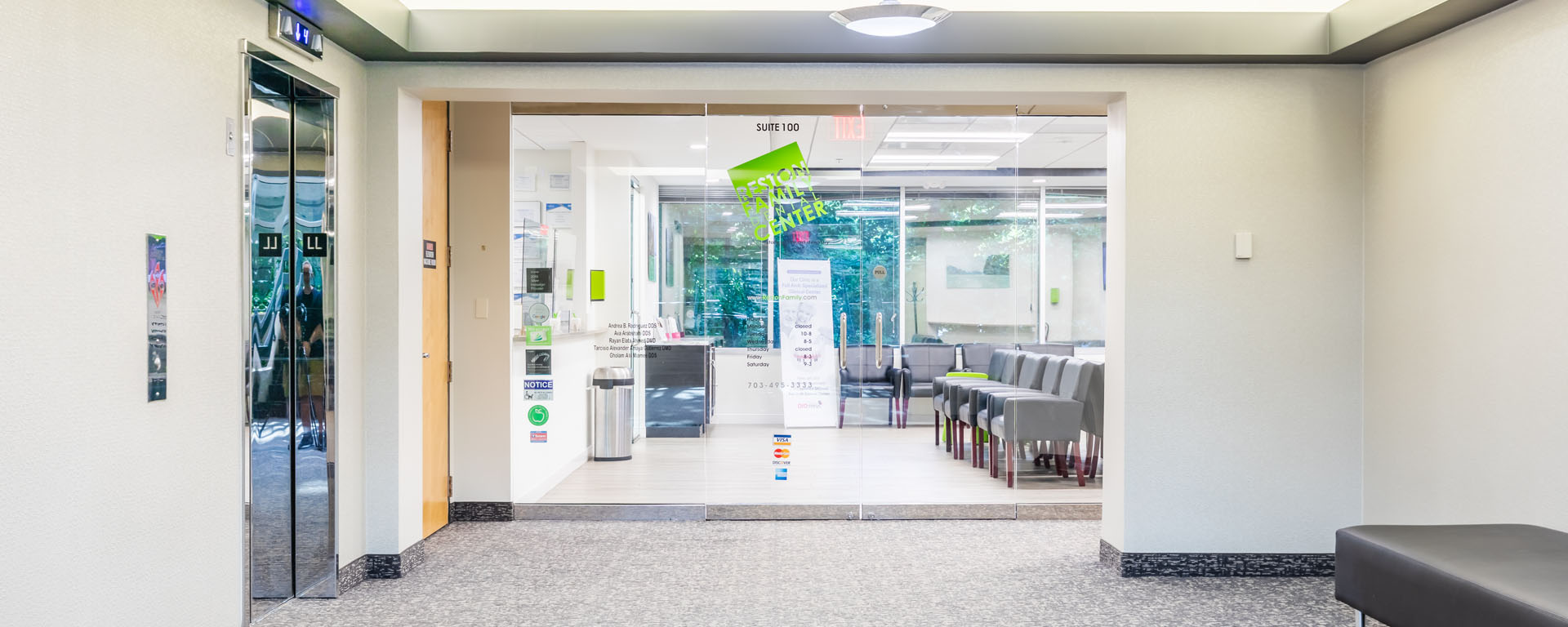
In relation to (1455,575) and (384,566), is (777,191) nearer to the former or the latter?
(384,566)

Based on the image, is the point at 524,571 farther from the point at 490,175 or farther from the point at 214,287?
the point at 490,175

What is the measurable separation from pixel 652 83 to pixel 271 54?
5.03ft

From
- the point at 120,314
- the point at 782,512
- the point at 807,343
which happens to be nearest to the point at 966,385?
the point at 807,343

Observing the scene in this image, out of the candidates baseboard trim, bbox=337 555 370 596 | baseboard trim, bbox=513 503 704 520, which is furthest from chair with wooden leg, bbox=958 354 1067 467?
baseboard trim, bbox=337 555 370 596

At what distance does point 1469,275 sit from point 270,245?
4.64 m

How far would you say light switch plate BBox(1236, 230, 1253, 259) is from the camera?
422cm

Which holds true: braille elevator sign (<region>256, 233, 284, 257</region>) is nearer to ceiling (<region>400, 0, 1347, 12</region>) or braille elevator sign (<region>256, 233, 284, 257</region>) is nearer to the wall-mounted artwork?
ceiling (<region>400, 0, 1347, 12</region>)

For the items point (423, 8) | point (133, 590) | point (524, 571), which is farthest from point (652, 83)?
point (133, 590)

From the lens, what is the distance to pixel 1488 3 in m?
3.37

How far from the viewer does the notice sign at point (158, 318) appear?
2750 millimetres

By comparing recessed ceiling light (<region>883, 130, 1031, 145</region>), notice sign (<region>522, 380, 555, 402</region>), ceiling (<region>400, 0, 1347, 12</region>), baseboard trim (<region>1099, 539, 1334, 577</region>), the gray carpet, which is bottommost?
the gray carpet

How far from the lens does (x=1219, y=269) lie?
4254 millimetres

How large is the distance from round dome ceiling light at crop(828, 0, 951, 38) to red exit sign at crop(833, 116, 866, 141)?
206cm

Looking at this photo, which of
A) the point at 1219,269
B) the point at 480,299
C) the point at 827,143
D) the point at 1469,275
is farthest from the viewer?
the point at 827,143
